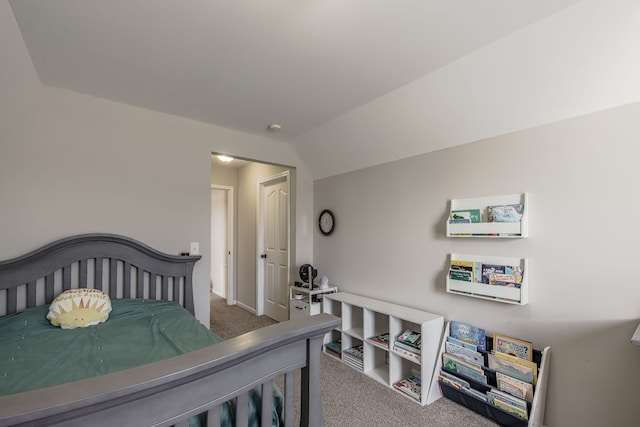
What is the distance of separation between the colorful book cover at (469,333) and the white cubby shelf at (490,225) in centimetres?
69

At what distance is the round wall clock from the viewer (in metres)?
3.49

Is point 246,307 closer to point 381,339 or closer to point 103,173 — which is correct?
point 381,339

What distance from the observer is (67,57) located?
1860 millimetres

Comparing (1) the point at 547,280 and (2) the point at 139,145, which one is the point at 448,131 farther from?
(2) the point at 139,145

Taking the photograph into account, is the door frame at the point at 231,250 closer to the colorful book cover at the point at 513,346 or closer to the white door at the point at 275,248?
the white door at the point at 275,248

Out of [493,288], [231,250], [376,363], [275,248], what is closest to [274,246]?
[275,248]

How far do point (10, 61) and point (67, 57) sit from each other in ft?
0.99

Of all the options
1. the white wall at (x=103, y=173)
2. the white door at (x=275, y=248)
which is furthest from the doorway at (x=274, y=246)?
the white wall at (x=103, y=173)

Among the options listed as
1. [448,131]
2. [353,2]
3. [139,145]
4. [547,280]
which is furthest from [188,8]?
[547,280]

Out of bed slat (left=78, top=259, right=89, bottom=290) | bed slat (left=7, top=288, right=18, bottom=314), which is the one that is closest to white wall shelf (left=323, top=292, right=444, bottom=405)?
bed slat (left=78, top=259, right=89, bottom=290)

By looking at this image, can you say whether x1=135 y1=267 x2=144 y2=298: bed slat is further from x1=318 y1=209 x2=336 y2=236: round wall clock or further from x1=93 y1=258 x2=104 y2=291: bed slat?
x1=318 y1=209 x2=336 y2=236: round wall clock

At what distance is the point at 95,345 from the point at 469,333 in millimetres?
2458

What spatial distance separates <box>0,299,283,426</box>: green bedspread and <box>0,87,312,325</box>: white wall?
0.62 m

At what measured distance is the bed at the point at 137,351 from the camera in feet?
2.13
